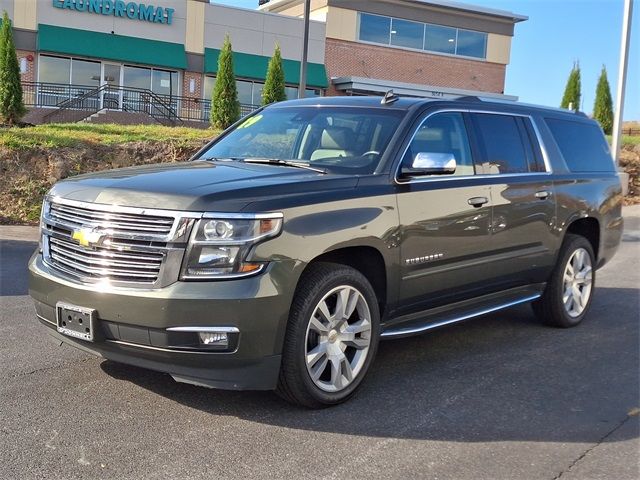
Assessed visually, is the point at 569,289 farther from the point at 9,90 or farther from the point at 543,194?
the point at 9,90

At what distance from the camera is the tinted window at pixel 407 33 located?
36.9 m

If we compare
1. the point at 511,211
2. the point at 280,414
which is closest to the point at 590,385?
the point at 511,211

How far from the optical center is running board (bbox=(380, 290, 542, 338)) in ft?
15.4

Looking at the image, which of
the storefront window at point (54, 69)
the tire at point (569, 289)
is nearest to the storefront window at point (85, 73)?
the storefront window at point (54, 69)

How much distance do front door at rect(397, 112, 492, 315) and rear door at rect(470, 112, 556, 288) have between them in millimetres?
163

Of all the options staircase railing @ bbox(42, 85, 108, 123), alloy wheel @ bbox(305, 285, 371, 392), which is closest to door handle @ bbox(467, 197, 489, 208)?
alloy wheel @ bbox(305, 285, 371, 392)

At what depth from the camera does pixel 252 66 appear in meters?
32.7

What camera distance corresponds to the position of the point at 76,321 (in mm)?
3885

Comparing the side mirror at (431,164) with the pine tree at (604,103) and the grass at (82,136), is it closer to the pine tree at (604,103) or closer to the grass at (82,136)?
the grass at (82,136)

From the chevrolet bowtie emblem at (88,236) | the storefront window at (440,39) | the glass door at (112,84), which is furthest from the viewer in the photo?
the storefront window at (440,39)

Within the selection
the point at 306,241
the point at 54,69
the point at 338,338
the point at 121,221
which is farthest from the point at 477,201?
the point at 54,69

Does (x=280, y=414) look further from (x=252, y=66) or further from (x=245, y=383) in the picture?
(x=252, y=66)

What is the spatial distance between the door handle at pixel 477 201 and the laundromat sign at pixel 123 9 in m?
27.2

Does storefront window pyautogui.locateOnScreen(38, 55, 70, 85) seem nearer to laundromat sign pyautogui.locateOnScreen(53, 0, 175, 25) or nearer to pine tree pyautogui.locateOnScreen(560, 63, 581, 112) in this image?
laundromat sign pyautogui.locateOnScreen(53, 0, 175, 25)
